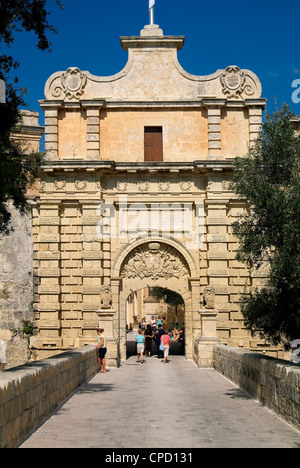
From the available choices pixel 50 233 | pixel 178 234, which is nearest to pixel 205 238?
pixel 178 234

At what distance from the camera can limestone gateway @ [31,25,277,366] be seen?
20.7m

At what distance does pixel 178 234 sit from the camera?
69.8ft

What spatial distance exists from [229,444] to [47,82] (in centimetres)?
1682

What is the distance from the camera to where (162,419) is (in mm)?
9328

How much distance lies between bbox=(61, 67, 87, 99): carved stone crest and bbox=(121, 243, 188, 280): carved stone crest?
240 inches

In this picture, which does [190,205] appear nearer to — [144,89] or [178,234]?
[178,234]

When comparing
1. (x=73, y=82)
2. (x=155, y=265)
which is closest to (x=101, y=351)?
(x=155, y=265)

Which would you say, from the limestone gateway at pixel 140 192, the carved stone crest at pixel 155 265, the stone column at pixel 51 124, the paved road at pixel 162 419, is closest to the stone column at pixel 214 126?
the limestone gateway at pixel 140 192

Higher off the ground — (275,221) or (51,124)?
(51,124)

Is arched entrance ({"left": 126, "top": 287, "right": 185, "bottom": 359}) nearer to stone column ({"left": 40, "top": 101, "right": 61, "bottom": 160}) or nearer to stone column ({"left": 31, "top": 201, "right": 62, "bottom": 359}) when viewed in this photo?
stone column ({"left": 31, "top": 201, "right": 62, "bottom": 359})

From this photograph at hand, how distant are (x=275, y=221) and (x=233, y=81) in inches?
444

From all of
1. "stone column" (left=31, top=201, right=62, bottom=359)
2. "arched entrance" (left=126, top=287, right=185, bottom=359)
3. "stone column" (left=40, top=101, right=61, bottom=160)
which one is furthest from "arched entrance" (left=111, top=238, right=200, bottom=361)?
"arched entrance" (left=126, top=287, right=185, bottom=359)

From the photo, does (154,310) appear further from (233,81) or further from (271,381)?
(271,381)

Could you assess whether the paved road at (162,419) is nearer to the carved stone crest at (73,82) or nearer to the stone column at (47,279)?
the stone column at (47,279)
